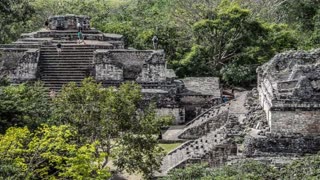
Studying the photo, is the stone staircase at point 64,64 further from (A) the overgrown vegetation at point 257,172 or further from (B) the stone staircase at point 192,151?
(A) the overgrown vegetation at point 257,172

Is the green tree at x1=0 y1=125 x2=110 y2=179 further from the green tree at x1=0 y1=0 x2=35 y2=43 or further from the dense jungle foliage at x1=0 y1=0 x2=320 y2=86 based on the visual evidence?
the green tree at x1=0 y1=0 x2=35 y2=43

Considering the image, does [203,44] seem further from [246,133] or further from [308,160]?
[308,160]

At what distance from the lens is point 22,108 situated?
63.2ft

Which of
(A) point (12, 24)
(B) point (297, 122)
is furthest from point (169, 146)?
(A) point (12, 24)

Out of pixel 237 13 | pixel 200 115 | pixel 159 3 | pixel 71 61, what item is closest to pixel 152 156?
pixel 200 115

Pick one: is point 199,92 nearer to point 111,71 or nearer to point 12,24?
point 111,71

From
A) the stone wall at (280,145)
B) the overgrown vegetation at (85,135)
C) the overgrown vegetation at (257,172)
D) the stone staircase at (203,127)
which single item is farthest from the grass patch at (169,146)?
the overgrown vegetation at (257,172)

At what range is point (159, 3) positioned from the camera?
49.6m

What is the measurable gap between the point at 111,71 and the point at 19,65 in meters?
4.05

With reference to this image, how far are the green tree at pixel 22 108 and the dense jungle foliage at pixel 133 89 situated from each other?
3 cm

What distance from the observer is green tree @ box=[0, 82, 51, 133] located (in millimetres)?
18859

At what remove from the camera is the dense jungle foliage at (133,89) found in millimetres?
14962

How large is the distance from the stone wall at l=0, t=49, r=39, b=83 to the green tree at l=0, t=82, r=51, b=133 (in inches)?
188

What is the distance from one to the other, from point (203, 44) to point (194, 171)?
19.6 meters
